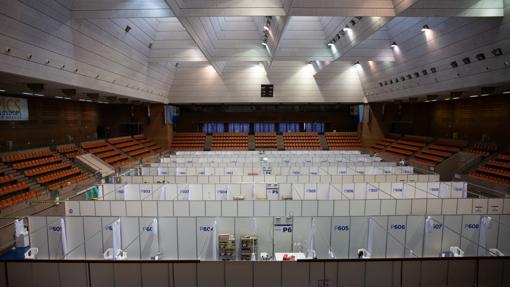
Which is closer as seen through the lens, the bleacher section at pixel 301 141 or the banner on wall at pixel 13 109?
the banner on wall at pixel 13 109

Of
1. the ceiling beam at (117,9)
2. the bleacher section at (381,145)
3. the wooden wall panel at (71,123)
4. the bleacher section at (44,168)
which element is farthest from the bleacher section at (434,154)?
the wooden wall panel at (71,123)

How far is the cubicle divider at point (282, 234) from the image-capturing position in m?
8.32

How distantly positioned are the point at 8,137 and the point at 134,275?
20.8m

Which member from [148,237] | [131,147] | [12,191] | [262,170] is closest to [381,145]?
[262,170]

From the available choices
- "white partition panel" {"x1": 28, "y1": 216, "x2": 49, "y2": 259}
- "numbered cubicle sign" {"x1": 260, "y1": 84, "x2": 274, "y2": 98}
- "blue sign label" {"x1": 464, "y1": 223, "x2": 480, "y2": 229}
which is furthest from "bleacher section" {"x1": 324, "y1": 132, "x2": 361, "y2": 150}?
"white partition panel" {"x1": 28, "y1": 216, "x2": 49, "y2": 259}

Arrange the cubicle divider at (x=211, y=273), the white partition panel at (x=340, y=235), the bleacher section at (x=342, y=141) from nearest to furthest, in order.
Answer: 1. the cubicle divider at (x=211, y=273)
2. the white partition panel at (x=340, y=235)
3. the bleacher section at (x=342, y=141)

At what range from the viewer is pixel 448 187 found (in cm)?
1268

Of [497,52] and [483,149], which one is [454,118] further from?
[497,52]

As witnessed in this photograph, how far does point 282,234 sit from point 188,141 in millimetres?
27610

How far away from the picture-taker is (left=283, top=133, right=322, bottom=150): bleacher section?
33.5m

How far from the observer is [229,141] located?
34625mm

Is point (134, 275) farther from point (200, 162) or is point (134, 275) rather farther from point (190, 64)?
point (190, 64)

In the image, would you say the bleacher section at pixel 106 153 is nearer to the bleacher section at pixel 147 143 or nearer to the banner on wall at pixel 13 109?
the bleacher section at pixel 147 143

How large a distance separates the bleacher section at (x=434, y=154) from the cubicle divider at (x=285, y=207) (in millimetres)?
12621
